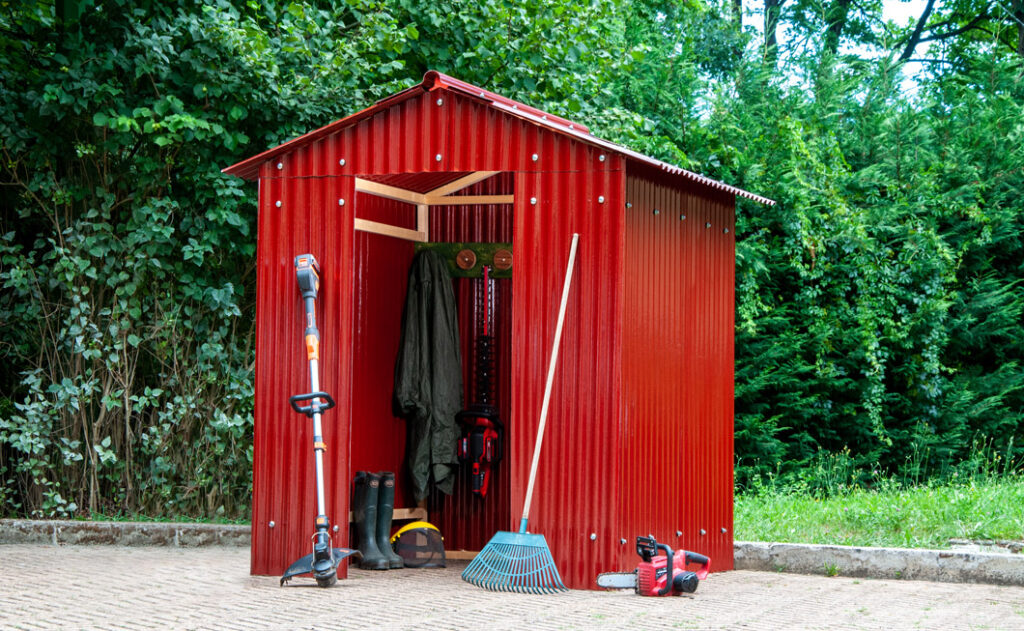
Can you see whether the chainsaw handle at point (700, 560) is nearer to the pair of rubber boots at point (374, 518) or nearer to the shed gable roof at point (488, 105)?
the pair of rubber boots at point (374, 518)

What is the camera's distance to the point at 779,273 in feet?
42.1

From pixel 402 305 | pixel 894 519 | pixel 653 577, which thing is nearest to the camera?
pixel 653 577

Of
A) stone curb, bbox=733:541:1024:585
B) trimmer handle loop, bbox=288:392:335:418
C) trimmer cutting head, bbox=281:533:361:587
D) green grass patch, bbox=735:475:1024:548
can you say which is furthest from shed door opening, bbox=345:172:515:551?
green grass patch, bbox=735:475:1024:548

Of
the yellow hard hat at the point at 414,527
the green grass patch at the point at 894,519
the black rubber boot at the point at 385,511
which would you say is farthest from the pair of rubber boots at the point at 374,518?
the green grass patch at the point at 894,519

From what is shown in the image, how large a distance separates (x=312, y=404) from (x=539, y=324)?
4.43ft

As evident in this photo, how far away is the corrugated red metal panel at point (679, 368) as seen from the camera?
7.20 meters

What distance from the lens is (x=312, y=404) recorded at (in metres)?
7.06

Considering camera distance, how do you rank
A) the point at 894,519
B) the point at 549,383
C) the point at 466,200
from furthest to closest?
1. the point at 894,519
2. the point at 466,200
3. the point at 549,383

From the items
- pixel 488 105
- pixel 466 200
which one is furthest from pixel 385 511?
pixel 488 105

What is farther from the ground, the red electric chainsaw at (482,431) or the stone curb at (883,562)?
the red electric chainsaw at (482,431)

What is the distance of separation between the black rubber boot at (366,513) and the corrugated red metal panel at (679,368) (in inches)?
66.9

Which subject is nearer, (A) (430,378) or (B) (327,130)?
(B) (327,130)

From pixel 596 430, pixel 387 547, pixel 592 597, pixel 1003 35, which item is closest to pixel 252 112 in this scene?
pixel 387 547

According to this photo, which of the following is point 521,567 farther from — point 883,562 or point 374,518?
point 883,562
